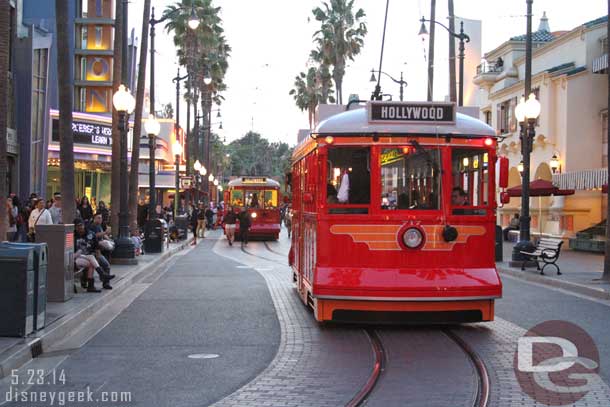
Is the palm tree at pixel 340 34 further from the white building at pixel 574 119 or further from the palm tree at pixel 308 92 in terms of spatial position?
the white building at pixel 574 119

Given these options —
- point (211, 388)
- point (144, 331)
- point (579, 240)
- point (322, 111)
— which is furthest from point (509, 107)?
point (211, 388)

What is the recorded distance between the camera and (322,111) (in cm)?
1236

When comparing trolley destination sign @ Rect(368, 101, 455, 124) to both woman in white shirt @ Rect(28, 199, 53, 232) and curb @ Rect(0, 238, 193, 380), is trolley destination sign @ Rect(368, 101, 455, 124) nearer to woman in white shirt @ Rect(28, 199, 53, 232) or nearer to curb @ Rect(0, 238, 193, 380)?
curb @ Rect(0, 238, 193, 380)

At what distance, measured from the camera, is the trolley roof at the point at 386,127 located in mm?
10797

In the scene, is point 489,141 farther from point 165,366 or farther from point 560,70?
point 560,70

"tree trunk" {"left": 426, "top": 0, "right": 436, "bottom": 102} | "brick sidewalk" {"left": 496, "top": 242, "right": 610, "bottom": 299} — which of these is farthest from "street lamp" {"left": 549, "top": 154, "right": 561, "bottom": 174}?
"brick sidewalk" {"left": 496, "top": 242, "right": 610, "bottom": 299}

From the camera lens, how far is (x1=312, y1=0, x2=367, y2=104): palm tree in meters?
50.5

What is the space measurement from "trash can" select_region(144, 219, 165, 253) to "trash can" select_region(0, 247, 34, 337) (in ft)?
57.3

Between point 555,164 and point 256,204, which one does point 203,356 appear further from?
point 256,204

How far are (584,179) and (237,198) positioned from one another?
16900 millimetres

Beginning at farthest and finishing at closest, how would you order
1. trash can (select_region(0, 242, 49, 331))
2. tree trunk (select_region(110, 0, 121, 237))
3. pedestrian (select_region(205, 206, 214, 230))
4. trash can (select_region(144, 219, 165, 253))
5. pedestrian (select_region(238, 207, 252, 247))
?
pedestrian (select_region(205, 206, 214, 230)) < pedestrian (select_region(238, 207, 252, 247)) < trash can (select_region(144, 219, 165, 253)) < tree trunk (select_region(110, 0, 121, 237)) < trash can (select_region(0, 242, 49, 331))

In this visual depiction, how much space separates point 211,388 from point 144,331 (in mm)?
3787

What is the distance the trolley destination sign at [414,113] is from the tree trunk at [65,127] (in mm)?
8611

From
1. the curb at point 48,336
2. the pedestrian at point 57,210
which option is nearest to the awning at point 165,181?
the pedestrian at point 57,210
